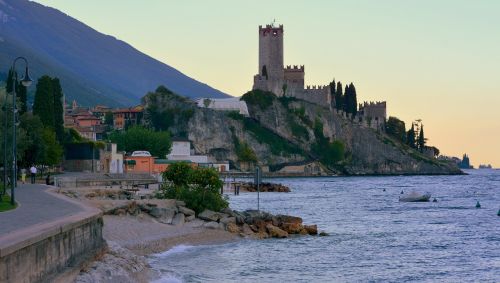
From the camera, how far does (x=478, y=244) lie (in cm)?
4919

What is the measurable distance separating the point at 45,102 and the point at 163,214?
57.9m

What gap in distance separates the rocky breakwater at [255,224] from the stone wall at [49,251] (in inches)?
849

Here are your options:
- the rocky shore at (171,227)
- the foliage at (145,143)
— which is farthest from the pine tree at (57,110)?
the foliage at (145,143)

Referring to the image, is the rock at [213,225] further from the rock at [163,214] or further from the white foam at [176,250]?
the white foam at [176,250]

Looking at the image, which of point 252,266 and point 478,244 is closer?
point 252,266

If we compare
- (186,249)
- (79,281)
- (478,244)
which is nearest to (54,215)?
(79,281)

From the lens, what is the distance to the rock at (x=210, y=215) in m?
51.0

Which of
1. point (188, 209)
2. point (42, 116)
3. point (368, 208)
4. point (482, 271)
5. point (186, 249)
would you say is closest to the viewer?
point (482, 271)

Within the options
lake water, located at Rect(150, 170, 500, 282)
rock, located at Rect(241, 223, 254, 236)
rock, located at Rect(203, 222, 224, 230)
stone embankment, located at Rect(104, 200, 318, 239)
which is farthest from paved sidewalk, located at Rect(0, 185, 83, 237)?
rock, located at Rect(241, 223, 254, 236)

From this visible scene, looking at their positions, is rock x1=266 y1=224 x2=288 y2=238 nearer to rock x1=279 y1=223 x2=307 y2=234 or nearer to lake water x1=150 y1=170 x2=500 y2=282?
lake water x1=150 y1=170 x2=500 y2=282

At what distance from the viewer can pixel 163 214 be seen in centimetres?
4878

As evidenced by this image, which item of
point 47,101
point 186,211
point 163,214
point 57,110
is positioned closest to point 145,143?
point 57,110

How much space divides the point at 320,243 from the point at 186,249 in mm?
9282

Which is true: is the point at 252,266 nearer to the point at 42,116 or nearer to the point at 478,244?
the point at 478,244
